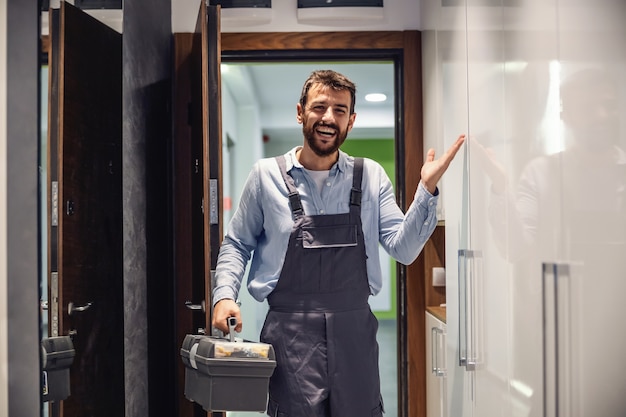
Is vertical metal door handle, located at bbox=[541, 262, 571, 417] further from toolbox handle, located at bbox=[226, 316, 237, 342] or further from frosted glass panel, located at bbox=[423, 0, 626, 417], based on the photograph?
toolbox handle, located at bbox=[226, 316, 237, 342]

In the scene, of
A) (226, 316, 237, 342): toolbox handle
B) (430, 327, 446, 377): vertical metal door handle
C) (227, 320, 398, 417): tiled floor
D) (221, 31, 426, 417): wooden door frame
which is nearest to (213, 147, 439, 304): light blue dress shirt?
(226, 316, 237, 342): toolbox handle

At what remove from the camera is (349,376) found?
171 cm

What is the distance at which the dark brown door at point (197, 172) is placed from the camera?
2.09 m

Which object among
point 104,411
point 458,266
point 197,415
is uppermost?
point 458,266

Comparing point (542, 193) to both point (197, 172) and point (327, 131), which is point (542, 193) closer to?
point (327, 131)

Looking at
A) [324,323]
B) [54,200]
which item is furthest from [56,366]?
[324,323]

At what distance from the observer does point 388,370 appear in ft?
14.9

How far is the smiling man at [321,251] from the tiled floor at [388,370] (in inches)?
65.3

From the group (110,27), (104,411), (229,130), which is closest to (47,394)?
(104,411)

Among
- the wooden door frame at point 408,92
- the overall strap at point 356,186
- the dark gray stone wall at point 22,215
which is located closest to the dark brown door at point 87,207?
the dark gray stone wall at point 22,215

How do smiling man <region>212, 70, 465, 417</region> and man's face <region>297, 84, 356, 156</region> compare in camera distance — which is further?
man's face <region>297, 84, 356, 156</region>

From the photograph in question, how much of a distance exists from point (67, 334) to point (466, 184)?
123 cm

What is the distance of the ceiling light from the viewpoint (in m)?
5.21

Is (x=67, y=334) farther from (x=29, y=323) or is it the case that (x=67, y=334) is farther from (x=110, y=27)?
(x=110, y=27)
